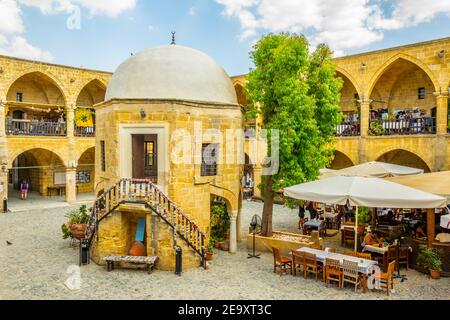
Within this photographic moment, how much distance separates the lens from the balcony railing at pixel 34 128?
2022cm

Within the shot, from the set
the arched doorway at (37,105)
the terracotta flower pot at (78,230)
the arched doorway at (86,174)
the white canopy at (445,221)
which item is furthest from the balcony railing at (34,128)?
the white canopy at (445,221)

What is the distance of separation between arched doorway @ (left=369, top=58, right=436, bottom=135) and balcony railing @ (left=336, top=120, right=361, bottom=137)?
0.74 m

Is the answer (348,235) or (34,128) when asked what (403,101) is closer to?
(348,235)

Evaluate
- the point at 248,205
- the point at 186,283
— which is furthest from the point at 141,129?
the point at 248,205

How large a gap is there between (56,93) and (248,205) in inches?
582

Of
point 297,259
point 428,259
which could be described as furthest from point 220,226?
point 428,259

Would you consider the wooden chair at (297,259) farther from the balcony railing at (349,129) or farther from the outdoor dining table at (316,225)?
the balcony railing at (349,129)

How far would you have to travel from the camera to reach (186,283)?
914cm

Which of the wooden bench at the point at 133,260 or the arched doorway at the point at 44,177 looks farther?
the arched doorway at the point at 44,177

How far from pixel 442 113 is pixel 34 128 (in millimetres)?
21252

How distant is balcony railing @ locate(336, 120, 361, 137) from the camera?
19312mm

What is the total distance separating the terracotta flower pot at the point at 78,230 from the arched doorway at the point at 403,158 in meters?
15.0

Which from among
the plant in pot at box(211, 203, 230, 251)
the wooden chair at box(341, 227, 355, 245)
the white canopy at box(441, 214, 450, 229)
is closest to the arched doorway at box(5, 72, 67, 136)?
the plant in pot at box(211, 203, 230, 251)

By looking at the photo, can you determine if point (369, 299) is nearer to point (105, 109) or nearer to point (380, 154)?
point (105, 109)
